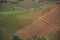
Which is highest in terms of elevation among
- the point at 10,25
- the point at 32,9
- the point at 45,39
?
the point at 32,9

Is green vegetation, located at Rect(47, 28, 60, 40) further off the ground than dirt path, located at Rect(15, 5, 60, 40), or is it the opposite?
dirt path, located at Rect(15, 5, 60, 40)

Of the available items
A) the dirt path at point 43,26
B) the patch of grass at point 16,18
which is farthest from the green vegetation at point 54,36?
the patch of grass at point 16,18

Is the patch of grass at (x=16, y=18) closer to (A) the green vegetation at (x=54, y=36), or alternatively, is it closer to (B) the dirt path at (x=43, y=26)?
(B) the dirt path at (x=43, y=26)

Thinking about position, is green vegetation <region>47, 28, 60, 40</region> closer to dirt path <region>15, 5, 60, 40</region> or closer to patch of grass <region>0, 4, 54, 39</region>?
dirt path <region>15, 5, 60, 40</region>

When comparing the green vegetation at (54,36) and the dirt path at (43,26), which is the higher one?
the dirt path at (43,26)

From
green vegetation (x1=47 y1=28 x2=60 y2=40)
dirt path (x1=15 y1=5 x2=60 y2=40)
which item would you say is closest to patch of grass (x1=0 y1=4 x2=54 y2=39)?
dirt path (x1=15 y1=5 x2=60 y2=40)

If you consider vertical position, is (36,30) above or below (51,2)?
below

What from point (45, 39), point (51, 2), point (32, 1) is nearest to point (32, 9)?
point (32, 1)

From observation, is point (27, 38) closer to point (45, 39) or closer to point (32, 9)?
point (45, 39)
